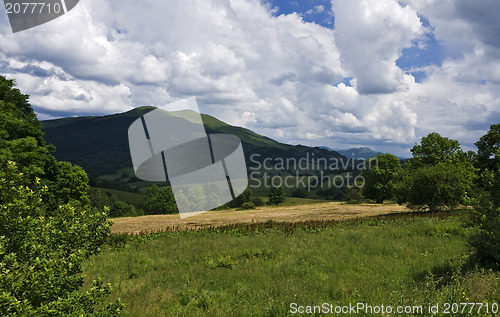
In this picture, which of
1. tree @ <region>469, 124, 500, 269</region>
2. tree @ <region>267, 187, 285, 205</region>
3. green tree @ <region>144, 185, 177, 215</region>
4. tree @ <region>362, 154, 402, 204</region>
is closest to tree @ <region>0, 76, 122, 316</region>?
tree @ <region>469, 124, 500, 269</region>

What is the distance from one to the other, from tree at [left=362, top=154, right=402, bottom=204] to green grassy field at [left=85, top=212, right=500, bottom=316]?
177 ft

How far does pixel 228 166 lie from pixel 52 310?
22.6 meters

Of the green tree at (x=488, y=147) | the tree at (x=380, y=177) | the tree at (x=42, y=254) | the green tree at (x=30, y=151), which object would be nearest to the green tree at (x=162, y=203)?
the green tree at (x=30, y=151)

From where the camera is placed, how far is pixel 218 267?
49.4 ft

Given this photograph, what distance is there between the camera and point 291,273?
13.1 metres

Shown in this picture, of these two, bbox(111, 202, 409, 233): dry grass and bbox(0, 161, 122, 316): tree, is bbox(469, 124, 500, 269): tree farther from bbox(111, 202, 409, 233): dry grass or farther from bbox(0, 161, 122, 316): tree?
bbox(111, 202, 409, 233): dry grass

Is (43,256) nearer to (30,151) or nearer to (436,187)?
(30,151)

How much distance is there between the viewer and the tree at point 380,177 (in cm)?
7231

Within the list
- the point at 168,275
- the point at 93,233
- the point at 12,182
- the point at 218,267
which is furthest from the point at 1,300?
the point at 218,267

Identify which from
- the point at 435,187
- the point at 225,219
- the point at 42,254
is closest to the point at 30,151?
the point at 225,219

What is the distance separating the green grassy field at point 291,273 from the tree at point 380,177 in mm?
53940

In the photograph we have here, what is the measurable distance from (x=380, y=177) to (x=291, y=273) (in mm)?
68235

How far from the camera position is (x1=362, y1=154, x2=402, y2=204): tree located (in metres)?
72.3

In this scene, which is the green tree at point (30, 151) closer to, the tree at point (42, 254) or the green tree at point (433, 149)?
the tree at point (42, 254)
